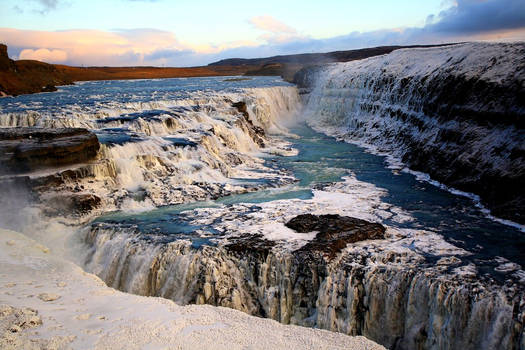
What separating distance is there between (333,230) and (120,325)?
5.04 m

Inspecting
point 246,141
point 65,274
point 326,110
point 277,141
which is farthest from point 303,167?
point 326,110

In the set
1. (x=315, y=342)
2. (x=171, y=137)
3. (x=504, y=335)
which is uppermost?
(x=171, y=137)

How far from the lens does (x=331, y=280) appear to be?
7.42 metres

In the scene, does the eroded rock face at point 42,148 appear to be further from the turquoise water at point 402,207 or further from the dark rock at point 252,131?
the dark rock at point 252,131

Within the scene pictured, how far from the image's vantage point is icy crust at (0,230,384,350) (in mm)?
5004

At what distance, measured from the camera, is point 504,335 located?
587cm

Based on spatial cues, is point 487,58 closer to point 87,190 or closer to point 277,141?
point 277,141

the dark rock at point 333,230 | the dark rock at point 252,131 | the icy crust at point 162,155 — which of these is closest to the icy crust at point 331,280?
the dark rock at point 333,230

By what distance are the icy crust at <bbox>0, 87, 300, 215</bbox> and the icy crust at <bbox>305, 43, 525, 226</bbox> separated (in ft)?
16.8

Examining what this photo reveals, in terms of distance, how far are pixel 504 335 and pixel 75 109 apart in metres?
18.1

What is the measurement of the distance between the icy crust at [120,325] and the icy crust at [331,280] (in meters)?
1.60

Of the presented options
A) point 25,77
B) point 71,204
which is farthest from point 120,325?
point 25,77

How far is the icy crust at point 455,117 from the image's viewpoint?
11648 mm

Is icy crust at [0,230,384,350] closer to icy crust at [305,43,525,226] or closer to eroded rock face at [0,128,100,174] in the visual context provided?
eroded rock face at [0,128,100,174]
